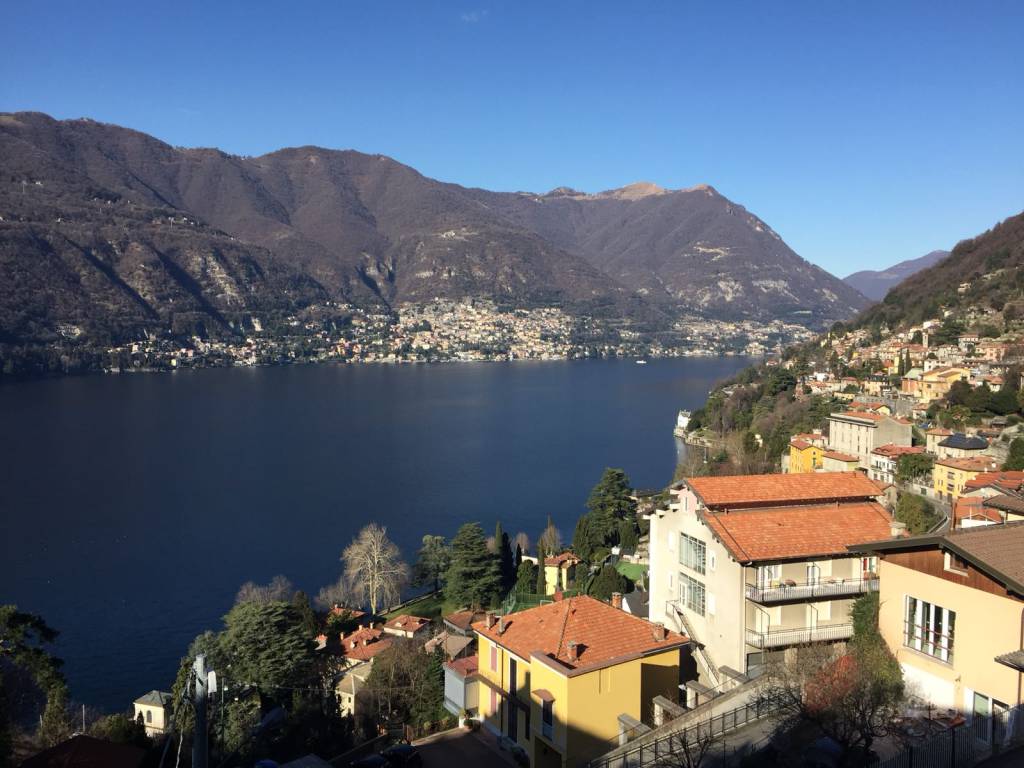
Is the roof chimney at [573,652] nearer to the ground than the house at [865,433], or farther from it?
farther from it

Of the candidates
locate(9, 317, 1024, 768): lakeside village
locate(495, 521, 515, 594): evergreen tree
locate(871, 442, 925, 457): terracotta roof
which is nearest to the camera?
locate(9, 317, 1024, 768): lakeside village

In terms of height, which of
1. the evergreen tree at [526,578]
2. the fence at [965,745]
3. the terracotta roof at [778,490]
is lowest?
the evergreen tree at [526,578]

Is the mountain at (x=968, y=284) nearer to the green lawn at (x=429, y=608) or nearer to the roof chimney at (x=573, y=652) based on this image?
the green lawn at (x=429, y=608)

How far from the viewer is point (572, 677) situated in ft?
21.1

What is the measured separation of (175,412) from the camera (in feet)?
202

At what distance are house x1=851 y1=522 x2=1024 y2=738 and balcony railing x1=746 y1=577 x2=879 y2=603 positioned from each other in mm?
2165

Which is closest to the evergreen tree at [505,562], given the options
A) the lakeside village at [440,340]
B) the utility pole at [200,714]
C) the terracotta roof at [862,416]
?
the terracotta roof at [862,416]

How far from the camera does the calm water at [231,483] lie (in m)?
20.7

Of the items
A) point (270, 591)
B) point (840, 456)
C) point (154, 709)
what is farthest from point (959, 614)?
point (840, 456)

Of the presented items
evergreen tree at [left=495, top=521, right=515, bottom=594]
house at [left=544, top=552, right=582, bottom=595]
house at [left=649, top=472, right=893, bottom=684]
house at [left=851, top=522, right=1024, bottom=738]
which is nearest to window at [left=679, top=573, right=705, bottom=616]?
house at [left=649, top=472, right=893, bottom=684]

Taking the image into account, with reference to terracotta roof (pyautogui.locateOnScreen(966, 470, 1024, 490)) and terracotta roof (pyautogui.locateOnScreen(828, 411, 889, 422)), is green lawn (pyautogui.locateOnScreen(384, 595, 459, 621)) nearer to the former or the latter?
Answer: terracotta roof (pyautogui.locateOnScreen(966, 470, 1024, 490))

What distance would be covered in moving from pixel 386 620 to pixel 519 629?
422 inches

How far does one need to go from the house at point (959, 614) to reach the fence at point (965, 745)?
0.16 ft

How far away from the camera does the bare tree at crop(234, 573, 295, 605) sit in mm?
18266
